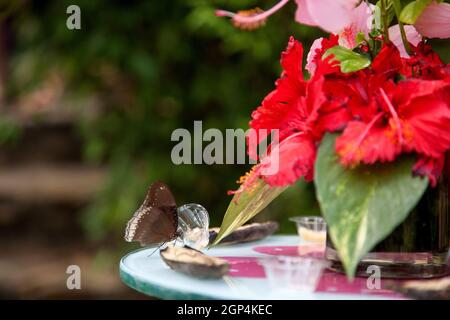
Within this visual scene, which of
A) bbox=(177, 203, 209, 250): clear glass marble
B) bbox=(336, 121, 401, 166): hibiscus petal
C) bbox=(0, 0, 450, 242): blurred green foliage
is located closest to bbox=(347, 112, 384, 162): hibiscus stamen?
bbox=(336, 121, 401, 166): hibiscus petal

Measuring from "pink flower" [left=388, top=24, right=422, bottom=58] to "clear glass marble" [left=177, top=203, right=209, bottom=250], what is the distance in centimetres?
30

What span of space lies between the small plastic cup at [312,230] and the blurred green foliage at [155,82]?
114 cm

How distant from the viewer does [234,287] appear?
0.68m

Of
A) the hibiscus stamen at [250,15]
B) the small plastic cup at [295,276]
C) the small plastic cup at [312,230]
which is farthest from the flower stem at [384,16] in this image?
the small plastic cup at [312,230]

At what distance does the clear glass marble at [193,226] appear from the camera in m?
0.86

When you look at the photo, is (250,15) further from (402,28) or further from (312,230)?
(312,230)

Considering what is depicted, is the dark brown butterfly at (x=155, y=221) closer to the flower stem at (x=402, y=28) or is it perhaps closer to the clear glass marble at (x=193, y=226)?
the clear glass marble at (x=193, y=226)

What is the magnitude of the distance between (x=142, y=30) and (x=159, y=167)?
1.57ft

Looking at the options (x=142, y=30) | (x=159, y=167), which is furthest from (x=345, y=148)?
(x=142, y=30)

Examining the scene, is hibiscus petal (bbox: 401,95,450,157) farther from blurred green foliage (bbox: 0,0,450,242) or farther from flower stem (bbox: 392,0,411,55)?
blurred green foliage (bbox: 0,0,450,242)

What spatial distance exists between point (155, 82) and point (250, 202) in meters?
1.66

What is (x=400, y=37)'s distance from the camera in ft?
2.68

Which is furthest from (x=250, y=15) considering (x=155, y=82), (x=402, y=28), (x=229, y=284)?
(x=155, y=82)
